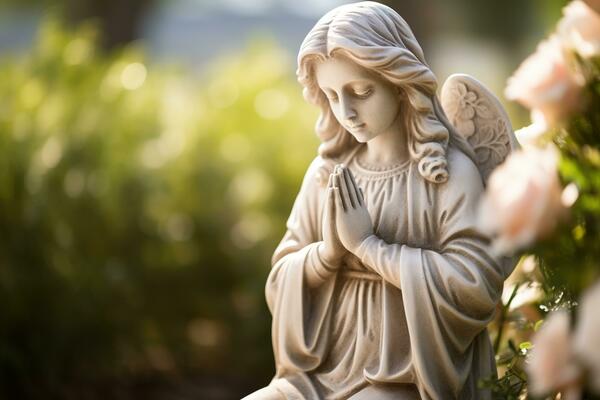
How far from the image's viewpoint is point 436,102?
326 cm

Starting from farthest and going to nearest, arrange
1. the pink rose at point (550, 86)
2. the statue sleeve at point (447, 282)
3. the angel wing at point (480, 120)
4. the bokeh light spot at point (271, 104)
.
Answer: the bokeh light spot at point (271, 104) < the angel wing at point (480, 120) < the statue sleeve at point (447, 282) < the pink rose at point (550, 86)

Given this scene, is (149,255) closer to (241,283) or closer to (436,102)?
(241,283)

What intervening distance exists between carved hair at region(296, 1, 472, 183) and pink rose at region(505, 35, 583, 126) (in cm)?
54

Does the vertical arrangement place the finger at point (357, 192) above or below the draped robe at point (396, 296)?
above

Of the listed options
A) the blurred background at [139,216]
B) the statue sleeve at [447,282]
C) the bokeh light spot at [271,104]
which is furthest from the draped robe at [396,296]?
the bokeh light spot at [271,104]

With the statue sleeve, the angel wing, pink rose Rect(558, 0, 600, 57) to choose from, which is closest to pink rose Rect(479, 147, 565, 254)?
pink rose Rect(558, 0, 600, 57)

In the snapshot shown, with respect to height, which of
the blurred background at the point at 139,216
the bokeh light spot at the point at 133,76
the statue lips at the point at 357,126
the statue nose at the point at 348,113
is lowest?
the blurred background at the point at 139,216

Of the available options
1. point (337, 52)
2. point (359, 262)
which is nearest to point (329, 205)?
point (359, 262)

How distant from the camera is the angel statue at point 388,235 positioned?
3051 millimetres

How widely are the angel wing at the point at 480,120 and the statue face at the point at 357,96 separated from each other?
10.1 inches

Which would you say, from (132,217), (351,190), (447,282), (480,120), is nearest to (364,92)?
(351,190)

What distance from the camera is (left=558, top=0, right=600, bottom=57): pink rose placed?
2.67 metres

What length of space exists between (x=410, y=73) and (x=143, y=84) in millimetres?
5241

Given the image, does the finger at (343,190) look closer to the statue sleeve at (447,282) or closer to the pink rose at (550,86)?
the statue sleeve at (447,282)
